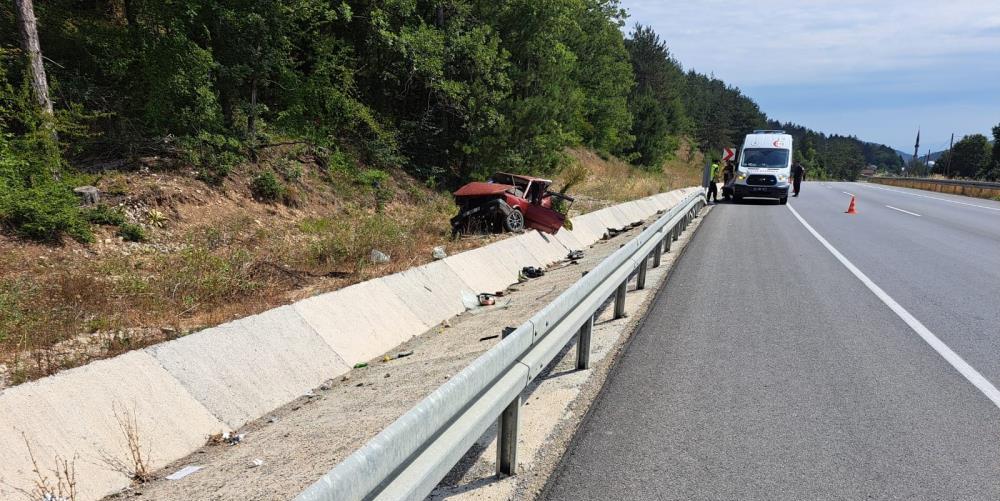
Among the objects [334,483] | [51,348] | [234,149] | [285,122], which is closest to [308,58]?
[285,122]

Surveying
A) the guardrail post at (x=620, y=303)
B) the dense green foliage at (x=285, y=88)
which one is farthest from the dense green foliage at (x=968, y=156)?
the guardrail post at (x=620, y=303)

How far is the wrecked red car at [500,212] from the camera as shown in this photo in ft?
39.6

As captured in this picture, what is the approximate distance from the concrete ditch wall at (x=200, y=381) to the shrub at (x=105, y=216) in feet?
18.2

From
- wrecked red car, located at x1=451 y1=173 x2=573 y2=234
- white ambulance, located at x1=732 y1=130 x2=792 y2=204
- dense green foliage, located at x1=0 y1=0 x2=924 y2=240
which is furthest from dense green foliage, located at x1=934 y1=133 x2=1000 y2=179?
wrecked red car, located at x1=451 y1=173 x2=573 y2=234

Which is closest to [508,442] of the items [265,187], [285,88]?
[265,187]

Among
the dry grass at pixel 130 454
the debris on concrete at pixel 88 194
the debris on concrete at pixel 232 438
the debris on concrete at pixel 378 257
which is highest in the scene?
the debris on concrete at pixel 88 194

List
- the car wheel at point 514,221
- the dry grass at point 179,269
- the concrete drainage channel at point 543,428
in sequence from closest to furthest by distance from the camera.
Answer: the concrete drainage channel at point 543,428
the dry grass at point 179,269
the car wheel at point 514,221

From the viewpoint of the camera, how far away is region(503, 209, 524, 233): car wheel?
12.0m

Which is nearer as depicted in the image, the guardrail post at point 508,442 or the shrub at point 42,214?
the guardrail post at point 508,442

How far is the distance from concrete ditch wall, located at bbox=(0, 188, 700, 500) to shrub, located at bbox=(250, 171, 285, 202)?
6.88 meters

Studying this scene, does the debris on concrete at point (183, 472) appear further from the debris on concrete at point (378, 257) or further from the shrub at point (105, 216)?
the shrub at point (105, 216)

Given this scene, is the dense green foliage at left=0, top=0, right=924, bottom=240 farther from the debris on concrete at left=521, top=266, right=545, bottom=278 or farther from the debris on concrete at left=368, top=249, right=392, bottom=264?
the debris on concrete at left=521, top=266, right=545, bottom=278

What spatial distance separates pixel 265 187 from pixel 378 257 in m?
5.43

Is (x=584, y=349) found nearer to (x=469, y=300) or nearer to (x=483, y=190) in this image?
(x=469, y=300)
